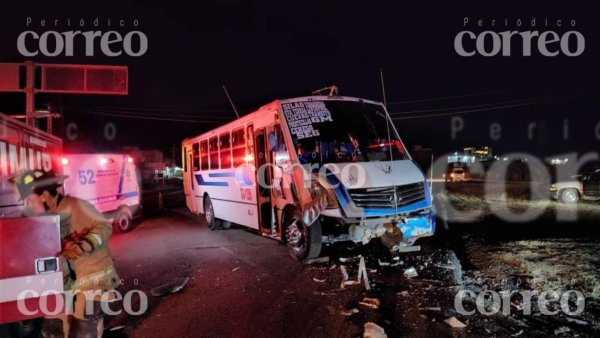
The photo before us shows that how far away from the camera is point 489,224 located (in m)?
10.7

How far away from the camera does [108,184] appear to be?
11.7 m

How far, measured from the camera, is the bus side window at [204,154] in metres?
12.2

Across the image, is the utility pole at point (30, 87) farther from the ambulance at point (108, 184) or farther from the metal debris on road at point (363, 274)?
the metal debris on road at point (363, 274)

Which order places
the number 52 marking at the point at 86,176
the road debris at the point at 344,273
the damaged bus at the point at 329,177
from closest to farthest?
1. the road debris at the point at 344,273
2. the damaged bus at the point at 329,177
3. the number 52 marking at the point at 86,176

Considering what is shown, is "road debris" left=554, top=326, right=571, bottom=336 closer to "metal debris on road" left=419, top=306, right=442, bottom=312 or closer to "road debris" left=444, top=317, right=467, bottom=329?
"road debris" left=444, top=317, right=467, bottom=329

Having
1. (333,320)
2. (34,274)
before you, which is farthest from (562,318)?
(34,274)

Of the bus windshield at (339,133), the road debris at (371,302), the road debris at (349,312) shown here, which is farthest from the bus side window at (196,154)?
the road debris at (349,312)

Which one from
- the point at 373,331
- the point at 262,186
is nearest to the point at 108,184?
the point at 262,186

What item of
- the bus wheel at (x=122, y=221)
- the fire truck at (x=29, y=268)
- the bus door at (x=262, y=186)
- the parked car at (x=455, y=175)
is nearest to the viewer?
the fire truck at (x=29, y=268)

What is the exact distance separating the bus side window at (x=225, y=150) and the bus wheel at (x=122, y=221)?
3.48 meters

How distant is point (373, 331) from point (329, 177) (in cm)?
280

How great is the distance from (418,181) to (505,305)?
2.58 m

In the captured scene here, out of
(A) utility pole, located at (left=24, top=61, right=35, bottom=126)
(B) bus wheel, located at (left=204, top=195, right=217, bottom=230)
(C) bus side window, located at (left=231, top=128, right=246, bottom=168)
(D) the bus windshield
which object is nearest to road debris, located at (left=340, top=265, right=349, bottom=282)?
(D) the bus windshield

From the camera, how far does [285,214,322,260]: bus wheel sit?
22.4 ft
